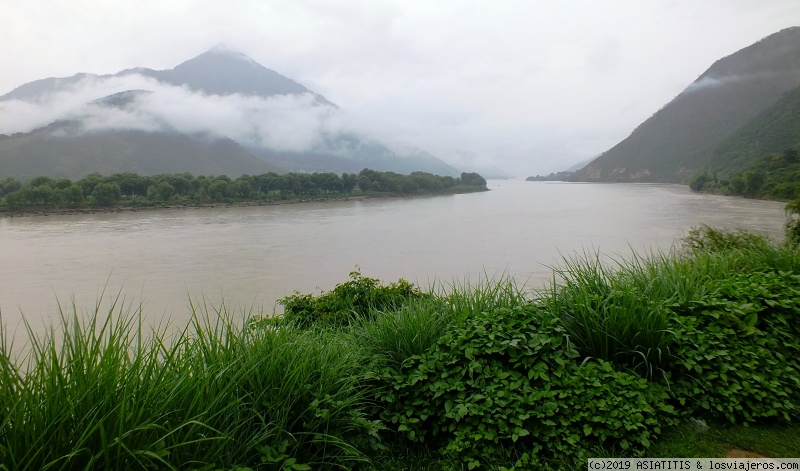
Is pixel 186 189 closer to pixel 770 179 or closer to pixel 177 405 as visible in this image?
pixel 177 405

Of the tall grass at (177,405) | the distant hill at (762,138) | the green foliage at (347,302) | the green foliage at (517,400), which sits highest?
the distant hill at (762,138)

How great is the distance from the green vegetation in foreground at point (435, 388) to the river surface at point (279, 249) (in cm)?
502

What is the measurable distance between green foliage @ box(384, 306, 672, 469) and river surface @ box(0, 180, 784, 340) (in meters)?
5.46

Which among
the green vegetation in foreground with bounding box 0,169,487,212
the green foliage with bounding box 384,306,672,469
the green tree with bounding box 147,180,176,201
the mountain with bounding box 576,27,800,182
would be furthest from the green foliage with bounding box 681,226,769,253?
the mountain with bounding box 576,27,800,182

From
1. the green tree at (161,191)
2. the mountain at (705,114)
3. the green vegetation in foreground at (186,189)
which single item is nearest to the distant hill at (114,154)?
the green vegetation in foreground at (186,189)

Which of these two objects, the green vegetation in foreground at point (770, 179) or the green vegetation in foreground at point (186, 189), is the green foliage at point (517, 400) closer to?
the green vegetation in foreground at point (770, 179)

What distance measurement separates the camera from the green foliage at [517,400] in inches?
87.8

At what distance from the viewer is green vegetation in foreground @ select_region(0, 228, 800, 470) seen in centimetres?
164

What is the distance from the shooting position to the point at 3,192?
147 feet

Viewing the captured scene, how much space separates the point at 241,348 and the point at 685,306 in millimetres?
2651

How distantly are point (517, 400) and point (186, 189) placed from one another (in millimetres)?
57087

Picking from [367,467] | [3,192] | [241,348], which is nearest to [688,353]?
[367,467]

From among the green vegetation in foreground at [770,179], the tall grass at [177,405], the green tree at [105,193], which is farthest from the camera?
the green tree at [105,193]

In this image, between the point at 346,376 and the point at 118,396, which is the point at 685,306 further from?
the point at 118,396
